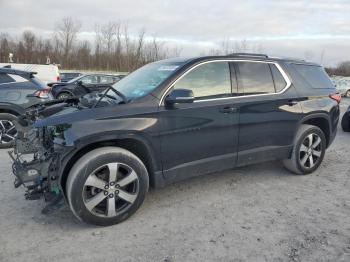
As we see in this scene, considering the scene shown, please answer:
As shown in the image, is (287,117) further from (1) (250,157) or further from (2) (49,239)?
(2) (49,239)

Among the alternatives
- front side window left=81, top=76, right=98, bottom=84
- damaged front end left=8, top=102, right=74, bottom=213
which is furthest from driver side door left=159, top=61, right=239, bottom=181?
front side window left=81, top=76, right=98, bottom=84

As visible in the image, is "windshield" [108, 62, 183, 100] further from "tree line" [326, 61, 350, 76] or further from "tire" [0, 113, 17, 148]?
"tree line" [326, 61, 350, 76]

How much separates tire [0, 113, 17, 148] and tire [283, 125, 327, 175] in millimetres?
5325

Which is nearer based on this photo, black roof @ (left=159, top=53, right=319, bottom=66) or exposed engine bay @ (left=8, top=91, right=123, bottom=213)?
exposed engine bay @ (left=8, top=91, right=123, bottom=213)

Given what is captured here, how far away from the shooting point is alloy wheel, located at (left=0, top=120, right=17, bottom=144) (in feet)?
22.9

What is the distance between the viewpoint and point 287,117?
484cm

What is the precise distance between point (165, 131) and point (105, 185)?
2.90 ft

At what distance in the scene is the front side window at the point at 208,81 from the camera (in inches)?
162

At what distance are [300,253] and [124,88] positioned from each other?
2.81m

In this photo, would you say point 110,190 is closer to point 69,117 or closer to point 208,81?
point 69,117

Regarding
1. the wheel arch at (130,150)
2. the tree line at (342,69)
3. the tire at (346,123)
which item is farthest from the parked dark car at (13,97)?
the tree line at (342,69)

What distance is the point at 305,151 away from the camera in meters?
5.20

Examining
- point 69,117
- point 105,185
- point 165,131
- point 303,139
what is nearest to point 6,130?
point 69,117

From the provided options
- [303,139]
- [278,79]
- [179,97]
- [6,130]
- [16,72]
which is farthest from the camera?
[16,72]
